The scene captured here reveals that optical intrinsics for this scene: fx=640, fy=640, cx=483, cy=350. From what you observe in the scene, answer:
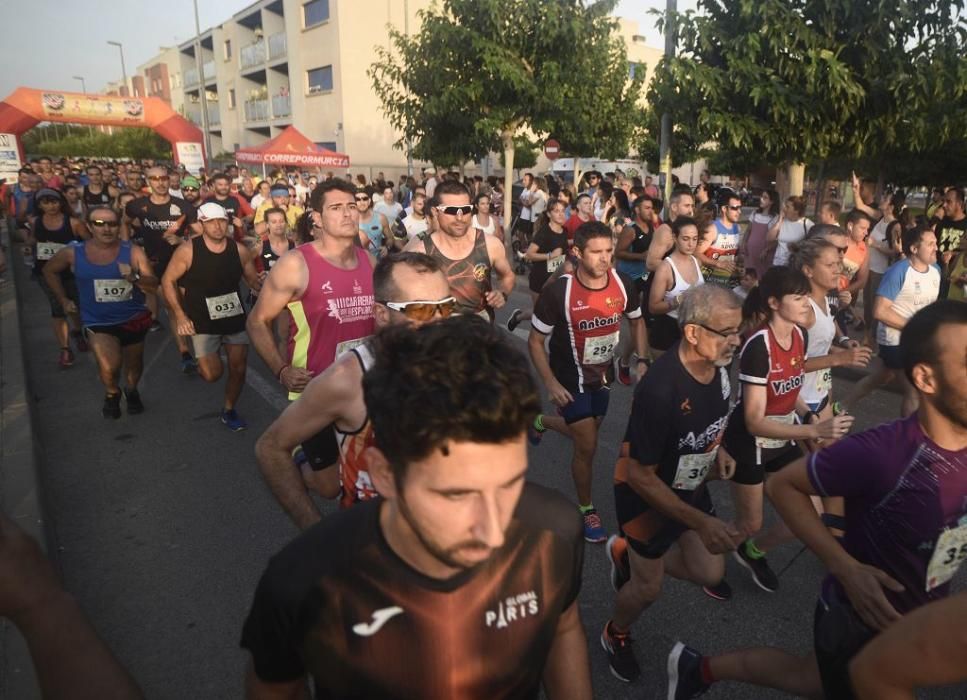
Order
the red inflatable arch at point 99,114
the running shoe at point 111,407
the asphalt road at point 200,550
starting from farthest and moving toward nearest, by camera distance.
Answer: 1. the red inflatable arch at point 99,114
2. the running shoe at point 111,407
3. the asphalt road at point 200,550

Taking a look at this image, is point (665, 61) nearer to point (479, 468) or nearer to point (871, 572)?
point (871, 572)

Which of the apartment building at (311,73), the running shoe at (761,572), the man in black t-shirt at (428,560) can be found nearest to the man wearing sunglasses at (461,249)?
the running shoe at (761,572)

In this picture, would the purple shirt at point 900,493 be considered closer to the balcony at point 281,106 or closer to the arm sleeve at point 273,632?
the arm sleeve at point 273,632

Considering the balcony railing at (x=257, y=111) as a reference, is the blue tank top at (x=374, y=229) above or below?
below

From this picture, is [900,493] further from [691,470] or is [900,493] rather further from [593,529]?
[593,529]

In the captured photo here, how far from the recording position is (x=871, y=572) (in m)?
1.87

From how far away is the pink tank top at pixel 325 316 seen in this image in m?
3.83

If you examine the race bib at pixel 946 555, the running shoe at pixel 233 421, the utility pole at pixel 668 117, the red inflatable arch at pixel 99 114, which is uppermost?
the red inflatable arch at pixel 99 114

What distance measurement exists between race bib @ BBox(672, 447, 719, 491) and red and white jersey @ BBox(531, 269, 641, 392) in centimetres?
129

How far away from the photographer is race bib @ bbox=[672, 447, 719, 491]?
9.18 feet

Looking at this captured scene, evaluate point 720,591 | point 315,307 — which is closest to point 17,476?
point 315,307

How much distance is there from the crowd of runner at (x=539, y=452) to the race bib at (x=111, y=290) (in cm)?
3

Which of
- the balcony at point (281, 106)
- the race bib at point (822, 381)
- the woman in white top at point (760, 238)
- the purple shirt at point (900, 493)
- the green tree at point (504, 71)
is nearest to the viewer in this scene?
the purple shirt at point (900, 493)

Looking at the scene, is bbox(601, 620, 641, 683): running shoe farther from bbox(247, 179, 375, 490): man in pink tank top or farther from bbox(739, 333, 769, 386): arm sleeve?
bbox(247, 179, 375, 490): man in pink tank top
